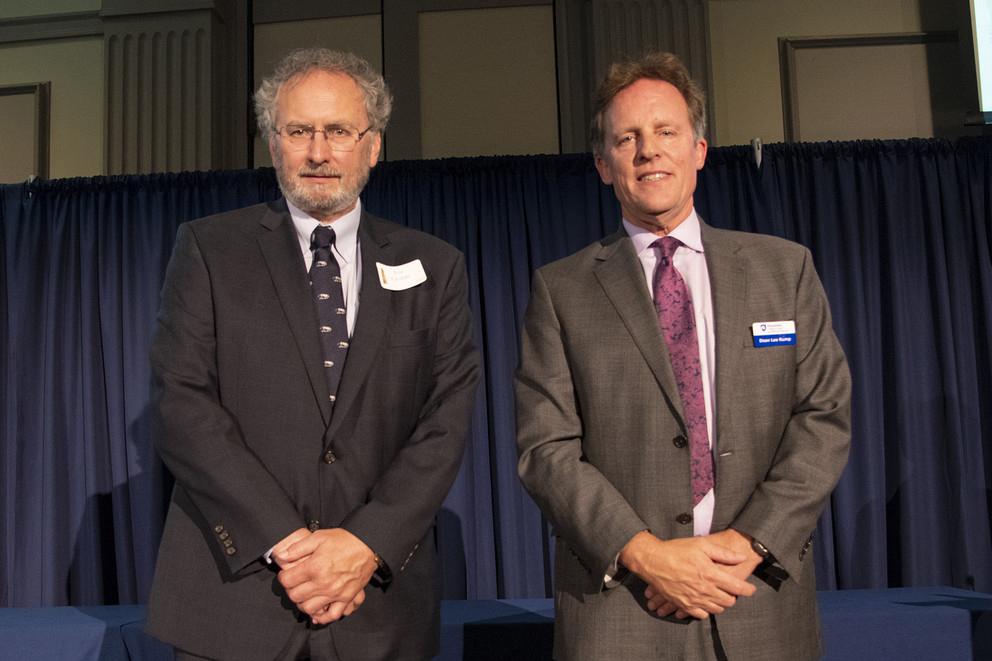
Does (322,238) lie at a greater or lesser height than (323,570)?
greater

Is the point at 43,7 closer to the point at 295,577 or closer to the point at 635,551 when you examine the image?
the point at 295,577

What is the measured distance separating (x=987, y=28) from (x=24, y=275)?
496 cm

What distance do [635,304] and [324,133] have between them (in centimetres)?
69

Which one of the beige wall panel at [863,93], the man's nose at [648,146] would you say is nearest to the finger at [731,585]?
the man's nose at [648,146]

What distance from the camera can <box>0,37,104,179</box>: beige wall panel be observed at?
4.90 meters

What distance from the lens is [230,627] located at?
4.77ft

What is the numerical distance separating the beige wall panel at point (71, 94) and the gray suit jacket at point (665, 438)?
4.07 metres

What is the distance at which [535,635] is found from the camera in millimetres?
2740

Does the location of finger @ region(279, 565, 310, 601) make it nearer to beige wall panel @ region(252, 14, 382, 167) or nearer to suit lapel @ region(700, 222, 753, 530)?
suit lapel @ region(700, 222, 753, 530)

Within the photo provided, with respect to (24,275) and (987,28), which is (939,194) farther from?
(24,275)

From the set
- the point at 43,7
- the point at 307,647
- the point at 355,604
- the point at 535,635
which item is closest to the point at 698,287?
the point at 355,604

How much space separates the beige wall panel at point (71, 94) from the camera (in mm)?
4902

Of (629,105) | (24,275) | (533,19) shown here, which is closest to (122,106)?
(24,275)

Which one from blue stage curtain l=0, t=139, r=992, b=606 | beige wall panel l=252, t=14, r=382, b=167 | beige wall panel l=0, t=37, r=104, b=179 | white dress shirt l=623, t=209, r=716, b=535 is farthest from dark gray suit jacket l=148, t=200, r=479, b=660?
beige wall panel l=0, t=37, r=104, b=179
